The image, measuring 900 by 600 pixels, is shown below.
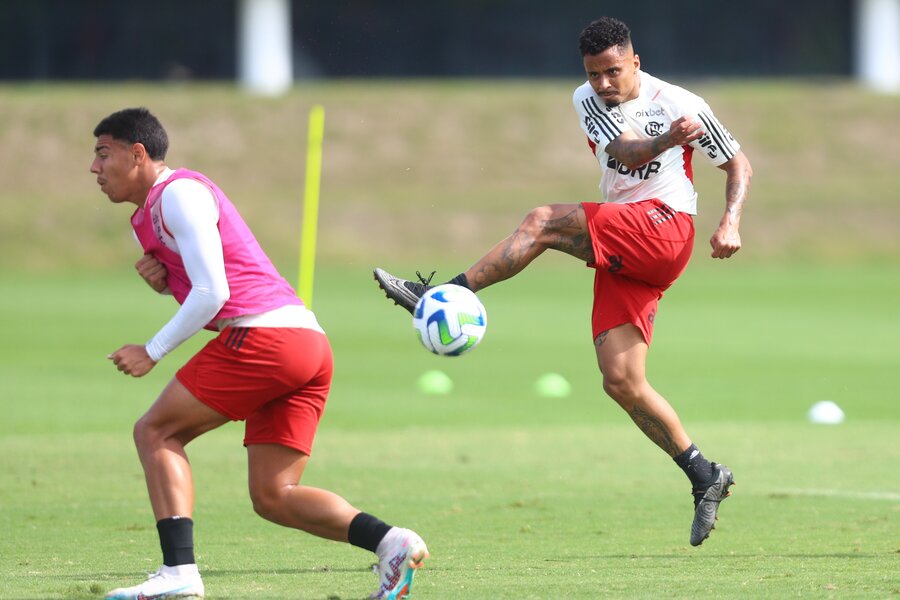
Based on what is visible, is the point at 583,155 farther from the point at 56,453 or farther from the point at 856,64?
the point at 56,453

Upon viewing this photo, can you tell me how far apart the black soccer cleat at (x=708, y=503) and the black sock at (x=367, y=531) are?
2319mm

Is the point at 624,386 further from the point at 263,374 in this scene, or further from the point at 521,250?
the point at 263,374

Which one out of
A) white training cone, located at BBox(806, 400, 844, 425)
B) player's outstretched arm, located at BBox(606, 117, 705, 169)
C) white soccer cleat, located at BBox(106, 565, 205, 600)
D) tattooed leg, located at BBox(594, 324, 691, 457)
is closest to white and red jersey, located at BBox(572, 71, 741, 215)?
player's outstretched arm, located at BBox(606, 117, 705, 169)

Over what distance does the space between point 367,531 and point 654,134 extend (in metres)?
3.24

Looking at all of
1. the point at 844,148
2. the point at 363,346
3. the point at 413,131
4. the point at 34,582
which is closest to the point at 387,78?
the point at 413,131

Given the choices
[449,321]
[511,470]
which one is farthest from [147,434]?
[511,470]

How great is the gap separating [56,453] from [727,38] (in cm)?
4973

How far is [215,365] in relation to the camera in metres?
6.95

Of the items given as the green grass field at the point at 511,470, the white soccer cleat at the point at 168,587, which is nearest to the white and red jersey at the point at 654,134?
the green grass field at the point at 511,470

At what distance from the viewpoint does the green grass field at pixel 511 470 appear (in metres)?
7.86

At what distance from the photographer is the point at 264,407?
725 centimetres

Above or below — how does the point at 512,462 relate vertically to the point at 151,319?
above

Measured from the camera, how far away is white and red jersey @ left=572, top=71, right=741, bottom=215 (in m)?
8.99

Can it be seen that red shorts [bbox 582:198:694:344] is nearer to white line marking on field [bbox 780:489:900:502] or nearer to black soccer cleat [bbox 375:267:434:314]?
black soccer cleat [bbox 375:267:434:314]
